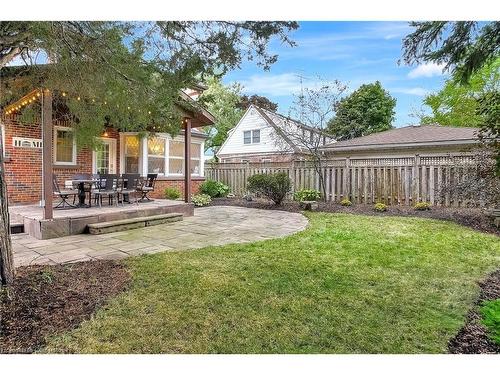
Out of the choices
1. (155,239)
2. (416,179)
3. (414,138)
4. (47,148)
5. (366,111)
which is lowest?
(155,239)

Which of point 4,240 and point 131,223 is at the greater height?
point 4,240

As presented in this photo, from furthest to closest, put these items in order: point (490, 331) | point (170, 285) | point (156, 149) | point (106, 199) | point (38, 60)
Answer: point (156, 149) < point (106, 199) < point (38, 60) < point (170, 285) < point (490, 331)

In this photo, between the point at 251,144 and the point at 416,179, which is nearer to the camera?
the point at 416,179

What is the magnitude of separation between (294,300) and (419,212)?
5.76 m

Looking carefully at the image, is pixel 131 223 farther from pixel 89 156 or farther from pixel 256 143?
pixel 256 143

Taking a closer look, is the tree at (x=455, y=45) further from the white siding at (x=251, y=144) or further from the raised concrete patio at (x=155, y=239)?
the white siding at (x=251, y=144)

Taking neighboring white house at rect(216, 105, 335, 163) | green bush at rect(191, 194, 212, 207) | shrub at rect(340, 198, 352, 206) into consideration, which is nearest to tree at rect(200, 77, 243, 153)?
neighboring white house at rect(216, 105, 335, 163)

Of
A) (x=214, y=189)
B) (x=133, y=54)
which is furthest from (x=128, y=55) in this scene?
(x=214, y=189)

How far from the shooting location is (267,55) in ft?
10.6

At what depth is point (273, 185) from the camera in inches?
335

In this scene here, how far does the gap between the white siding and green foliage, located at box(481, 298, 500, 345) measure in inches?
568

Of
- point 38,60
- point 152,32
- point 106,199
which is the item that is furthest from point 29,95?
point 106,199
